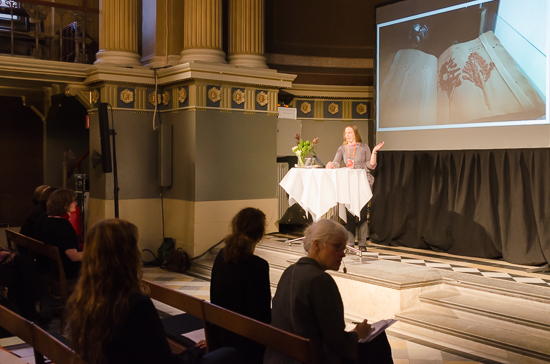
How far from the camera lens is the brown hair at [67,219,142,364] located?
76.6 inches

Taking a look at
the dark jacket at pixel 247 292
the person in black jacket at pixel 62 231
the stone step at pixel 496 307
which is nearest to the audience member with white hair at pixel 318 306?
the dark jacket at pixel 247 292

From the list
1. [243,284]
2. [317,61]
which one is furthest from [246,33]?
[243,284]

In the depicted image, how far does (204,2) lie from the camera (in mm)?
7738

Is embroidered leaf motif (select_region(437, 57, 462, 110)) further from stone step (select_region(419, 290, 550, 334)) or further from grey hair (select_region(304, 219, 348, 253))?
grey hair (select_region(304, 219, 348, 253))

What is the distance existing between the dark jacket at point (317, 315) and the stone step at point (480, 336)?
201cm

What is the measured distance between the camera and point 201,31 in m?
7.78

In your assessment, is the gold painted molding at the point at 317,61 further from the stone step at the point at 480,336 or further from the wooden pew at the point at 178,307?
the wooden pew at the point at 178,307

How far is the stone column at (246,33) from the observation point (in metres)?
8.14

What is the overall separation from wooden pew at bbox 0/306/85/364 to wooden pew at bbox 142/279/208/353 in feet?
2.10

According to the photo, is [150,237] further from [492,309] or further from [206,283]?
[492,309]

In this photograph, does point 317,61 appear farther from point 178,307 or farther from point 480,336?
point 178,307

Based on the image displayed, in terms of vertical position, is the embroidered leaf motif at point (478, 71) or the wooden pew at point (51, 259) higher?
the embroidered leaf motif at point (478, 71)

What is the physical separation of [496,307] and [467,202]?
235 cm

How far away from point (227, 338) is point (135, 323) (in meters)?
0.98
